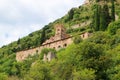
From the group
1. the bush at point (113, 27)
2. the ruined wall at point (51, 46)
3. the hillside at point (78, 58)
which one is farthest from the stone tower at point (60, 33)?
the bush at point (113, 27)

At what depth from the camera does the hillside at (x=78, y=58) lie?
205 ft

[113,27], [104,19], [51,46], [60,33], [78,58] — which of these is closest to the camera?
[78,58]

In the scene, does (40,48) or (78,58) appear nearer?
(78,58)

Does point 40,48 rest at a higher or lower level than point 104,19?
lower

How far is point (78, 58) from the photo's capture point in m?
64.8

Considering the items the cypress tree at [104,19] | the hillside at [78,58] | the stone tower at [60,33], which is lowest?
the hillside at [78,58]

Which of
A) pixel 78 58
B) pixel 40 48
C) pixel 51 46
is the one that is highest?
pixel 51 46

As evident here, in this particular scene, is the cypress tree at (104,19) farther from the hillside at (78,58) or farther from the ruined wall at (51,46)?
the ruined wall at (51,46)

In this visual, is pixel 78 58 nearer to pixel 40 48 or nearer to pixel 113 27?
pixel 113 27

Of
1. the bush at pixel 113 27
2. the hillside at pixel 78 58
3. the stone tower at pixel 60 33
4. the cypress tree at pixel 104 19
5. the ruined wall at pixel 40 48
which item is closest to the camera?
the hillside at pixel 78 58

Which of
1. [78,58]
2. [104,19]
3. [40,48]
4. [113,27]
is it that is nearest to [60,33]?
[40,48]

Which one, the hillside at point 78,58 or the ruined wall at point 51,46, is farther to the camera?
the ruined wall at point 51,46

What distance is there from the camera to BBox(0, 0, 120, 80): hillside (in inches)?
2456

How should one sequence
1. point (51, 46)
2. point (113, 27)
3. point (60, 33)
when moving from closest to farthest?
point (113, 27) < point (51, 46) < point (60, 33)
